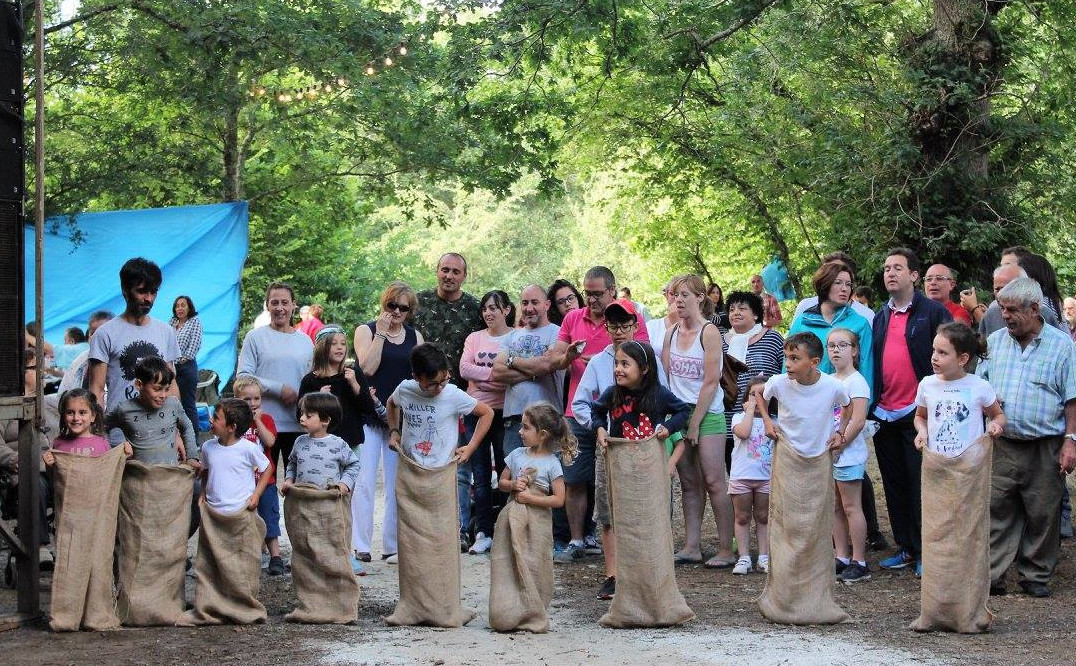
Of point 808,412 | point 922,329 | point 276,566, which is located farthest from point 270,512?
point 922,329

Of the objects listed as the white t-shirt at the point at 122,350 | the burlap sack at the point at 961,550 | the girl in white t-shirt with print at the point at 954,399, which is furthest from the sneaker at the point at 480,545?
the burlap sack at the point at 961,550

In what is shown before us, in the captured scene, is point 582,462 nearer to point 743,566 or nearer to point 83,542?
point 743,566

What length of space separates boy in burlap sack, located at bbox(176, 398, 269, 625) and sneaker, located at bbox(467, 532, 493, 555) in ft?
7.66

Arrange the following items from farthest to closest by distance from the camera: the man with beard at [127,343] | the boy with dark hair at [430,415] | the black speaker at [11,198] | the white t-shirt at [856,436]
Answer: the white t-shirt at [856,436]
the boy with dark hair at [430,415]
the man with beard at [127,343]
the black speaker at [11,198]

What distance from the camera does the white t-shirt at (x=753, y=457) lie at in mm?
8906

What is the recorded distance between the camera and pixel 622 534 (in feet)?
23.5

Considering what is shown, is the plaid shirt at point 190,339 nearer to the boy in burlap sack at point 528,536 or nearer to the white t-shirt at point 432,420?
the white t-shirt at point 432,420

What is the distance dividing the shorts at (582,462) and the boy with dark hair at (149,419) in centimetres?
267

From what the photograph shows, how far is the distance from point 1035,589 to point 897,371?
1600mm

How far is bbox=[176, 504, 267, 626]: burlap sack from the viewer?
7.21 metres

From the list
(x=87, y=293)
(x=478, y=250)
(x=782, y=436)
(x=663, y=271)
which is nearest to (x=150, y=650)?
(x=782, y=436)

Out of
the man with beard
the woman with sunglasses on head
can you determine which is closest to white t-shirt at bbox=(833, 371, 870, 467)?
the woman with sunglasses on head

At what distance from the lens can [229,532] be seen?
735cm

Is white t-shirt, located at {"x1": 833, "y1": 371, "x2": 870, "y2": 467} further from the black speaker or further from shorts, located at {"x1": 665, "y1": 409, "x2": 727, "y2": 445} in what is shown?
the black speaker
